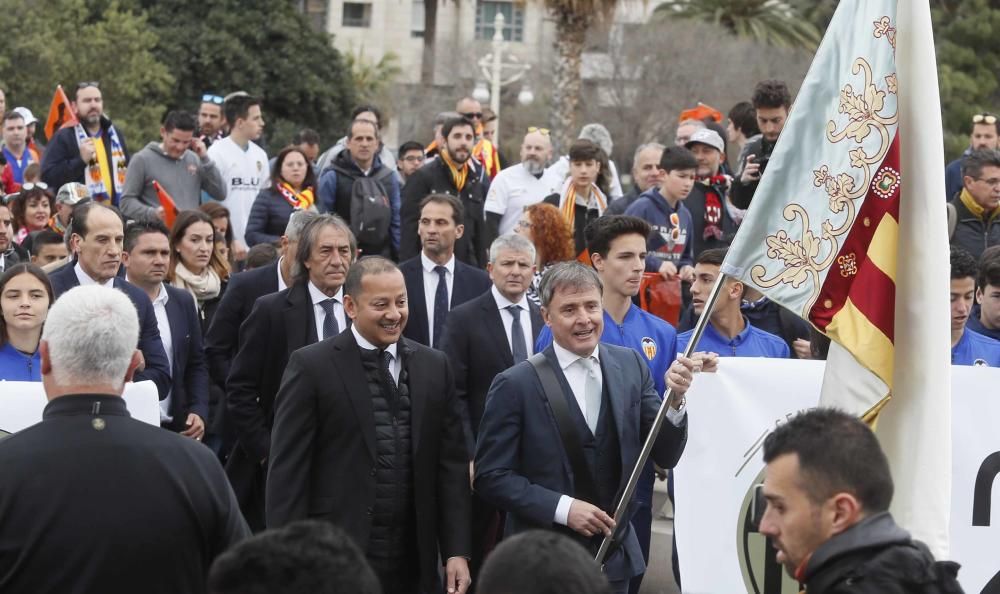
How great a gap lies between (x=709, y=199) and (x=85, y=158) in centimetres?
555

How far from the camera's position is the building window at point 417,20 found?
70.2 m

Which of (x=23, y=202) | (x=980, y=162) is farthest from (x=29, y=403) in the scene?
(x=980, y=162)

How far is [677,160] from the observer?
11.4m

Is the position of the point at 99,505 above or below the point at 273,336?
above

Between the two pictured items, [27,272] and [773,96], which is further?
[773,96]

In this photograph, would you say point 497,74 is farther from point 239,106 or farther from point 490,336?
point 490,336

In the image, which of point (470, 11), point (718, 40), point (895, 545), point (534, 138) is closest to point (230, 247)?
point (534, 138)

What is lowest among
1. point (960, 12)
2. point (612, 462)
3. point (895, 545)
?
point (612, 462)

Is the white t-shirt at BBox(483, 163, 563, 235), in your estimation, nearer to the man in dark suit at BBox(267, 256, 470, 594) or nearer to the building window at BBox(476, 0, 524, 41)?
the man in dark suit at BBox(267, 256, 470, 594)

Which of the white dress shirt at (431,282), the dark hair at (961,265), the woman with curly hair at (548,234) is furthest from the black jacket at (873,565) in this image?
the woman with curly hair at (548,234)

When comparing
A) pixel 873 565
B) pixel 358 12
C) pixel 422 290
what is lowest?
pixel 422 290

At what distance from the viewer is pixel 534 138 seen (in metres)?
13.6

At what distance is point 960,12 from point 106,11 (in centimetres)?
1988

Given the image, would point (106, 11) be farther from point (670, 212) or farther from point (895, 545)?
point (895, 545)
